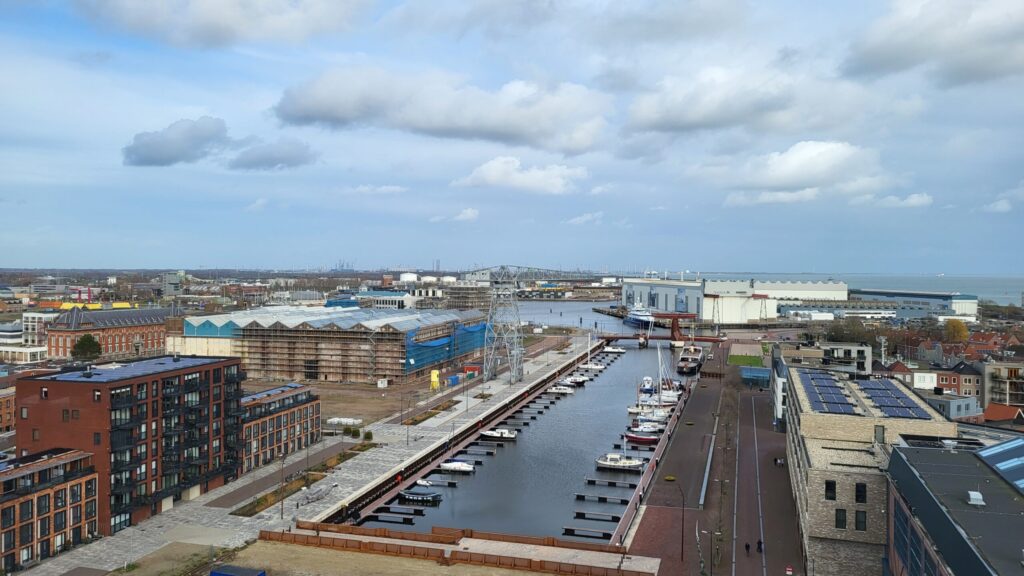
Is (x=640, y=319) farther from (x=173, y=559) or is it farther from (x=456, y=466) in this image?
(x=173, y=559)

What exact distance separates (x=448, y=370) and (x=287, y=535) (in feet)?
133

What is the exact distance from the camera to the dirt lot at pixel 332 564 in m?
20.5

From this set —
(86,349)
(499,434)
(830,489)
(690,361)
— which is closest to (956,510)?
(830,489)

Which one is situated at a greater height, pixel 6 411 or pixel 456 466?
pixel 6 411

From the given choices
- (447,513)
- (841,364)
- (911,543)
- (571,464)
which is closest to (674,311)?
(841,364)

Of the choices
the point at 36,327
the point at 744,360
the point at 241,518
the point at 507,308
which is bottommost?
the point at 241,518

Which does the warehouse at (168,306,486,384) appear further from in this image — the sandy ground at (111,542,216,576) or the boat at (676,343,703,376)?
the sandy ground at (111,542,216,576)

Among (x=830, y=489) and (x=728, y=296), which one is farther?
(x=728, y=296)

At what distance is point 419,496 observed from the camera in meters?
29.4

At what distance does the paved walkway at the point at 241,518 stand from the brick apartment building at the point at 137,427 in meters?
0.79

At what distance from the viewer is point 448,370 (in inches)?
2480

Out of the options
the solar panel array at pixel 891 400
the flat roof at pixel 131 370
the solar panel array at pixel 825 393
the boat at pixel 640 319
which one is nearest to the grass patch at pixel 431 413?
Result: the flat roof at pixel 131 370

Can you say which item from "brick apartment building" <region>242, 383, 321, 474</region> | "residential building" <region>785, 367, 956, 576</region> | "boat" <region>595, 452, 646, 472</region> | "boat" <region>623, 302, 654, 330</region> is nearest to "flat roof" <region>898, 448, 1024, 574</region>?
"residential building" <region>785, 367, 956, 576</region>

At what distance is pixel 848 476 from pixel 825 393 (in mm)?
7978
